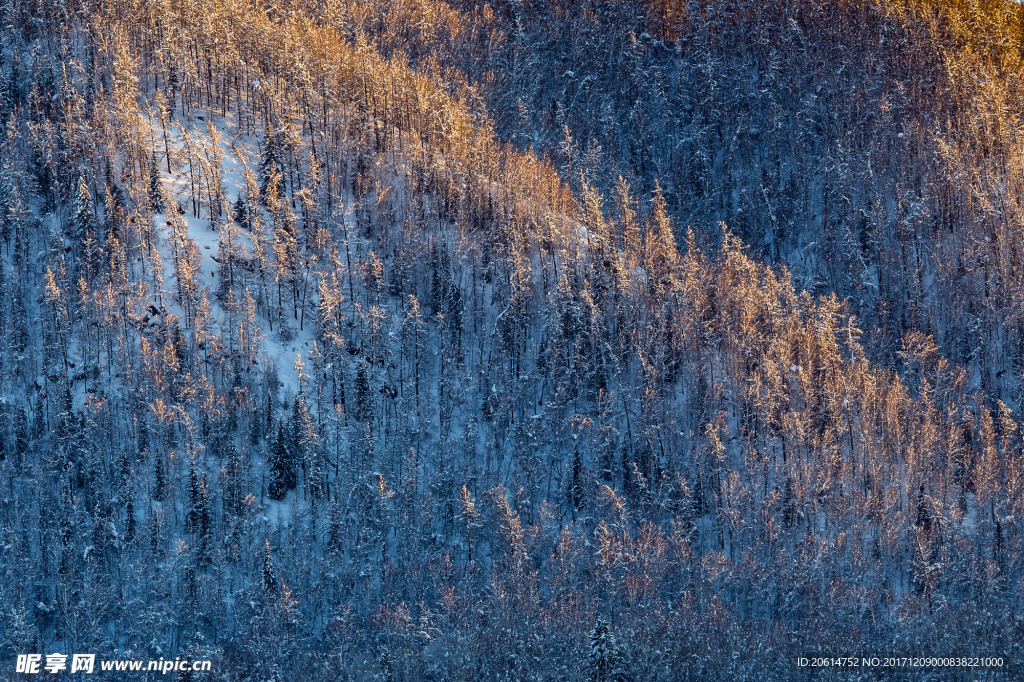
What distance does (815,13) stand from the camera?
157500mm

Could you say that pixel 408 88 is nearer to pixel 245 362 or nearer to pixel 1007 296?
pixel 245 362

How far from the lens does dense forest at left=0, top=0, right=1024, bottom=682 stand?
261ft

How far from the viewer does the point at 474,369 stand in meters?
101
